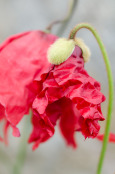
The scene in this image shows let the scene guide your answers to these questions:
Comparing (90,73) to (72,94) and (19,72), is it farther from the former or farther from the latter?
(72,94)

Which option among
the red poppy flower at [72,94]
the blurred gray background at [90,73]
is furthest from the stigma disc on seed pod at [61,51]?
the blurred gray background at [90,73]

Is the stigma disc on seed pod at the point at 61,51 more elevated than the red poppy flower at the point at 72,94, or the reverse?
the stigma disc on seed pod at the point at 61,51

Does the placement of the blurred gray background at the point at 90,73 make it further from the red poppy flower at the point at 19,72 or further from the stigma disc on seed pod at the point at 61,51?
the stigma disc on seed pod at the point at 61,51

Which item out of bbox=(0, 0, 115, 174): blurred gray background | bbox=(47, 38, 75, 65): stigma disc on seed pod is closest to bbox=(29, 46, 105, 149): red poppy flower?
bbox=(47, 38, 75, 65): stigma disc on seed pod

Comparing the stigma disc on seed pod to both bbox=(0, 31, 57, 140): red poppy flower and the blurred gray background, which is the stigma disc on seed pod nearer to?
bbox=(0, 31, 57, 140): red poppy flower

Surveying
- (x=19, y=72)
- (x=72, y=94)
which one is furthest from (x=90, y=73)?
(x=72, y=94)
